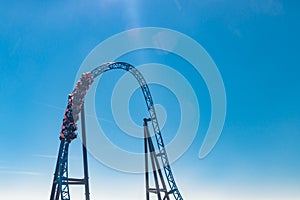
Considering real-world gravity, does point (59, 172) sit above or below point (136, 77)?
below

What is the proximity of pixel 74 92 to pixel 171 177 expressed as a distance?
16.8 m

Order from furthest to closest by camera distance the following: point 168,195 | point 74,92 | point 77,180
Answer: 1. point 168,195
2. point 74,92
3. point 77,180

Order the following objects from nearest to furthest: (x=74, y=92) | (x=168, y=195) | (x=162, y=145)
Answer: (x=74, y=92), (x=168, y=195), (x=162, y=145)

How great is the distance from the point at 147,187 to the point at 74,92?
14480 millimetres

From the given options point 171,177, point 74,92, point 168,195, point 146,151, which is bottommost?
point 168,195

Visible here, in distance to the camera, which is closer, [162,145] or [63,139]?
[63,139]

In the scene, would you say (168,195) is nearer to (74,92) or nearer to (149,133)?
(149,133)

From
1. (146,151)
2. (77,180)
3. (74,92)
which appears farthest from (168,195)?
(74,92)

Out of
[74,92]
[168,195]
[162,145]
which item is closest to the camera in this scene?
[74,92]

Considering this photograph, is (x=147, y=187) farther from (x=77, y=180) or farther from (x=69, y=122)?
(x=69, y=122)

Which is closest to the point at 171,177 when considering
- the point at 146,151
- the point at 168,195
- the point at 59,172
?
the point at 168,195

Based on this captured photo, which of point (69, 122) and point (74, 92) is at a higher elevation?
point (74, 92)

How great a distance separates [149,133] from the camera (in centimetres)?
3697

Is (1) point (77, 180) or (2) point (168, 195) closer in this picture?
(1) point (77, 180)
